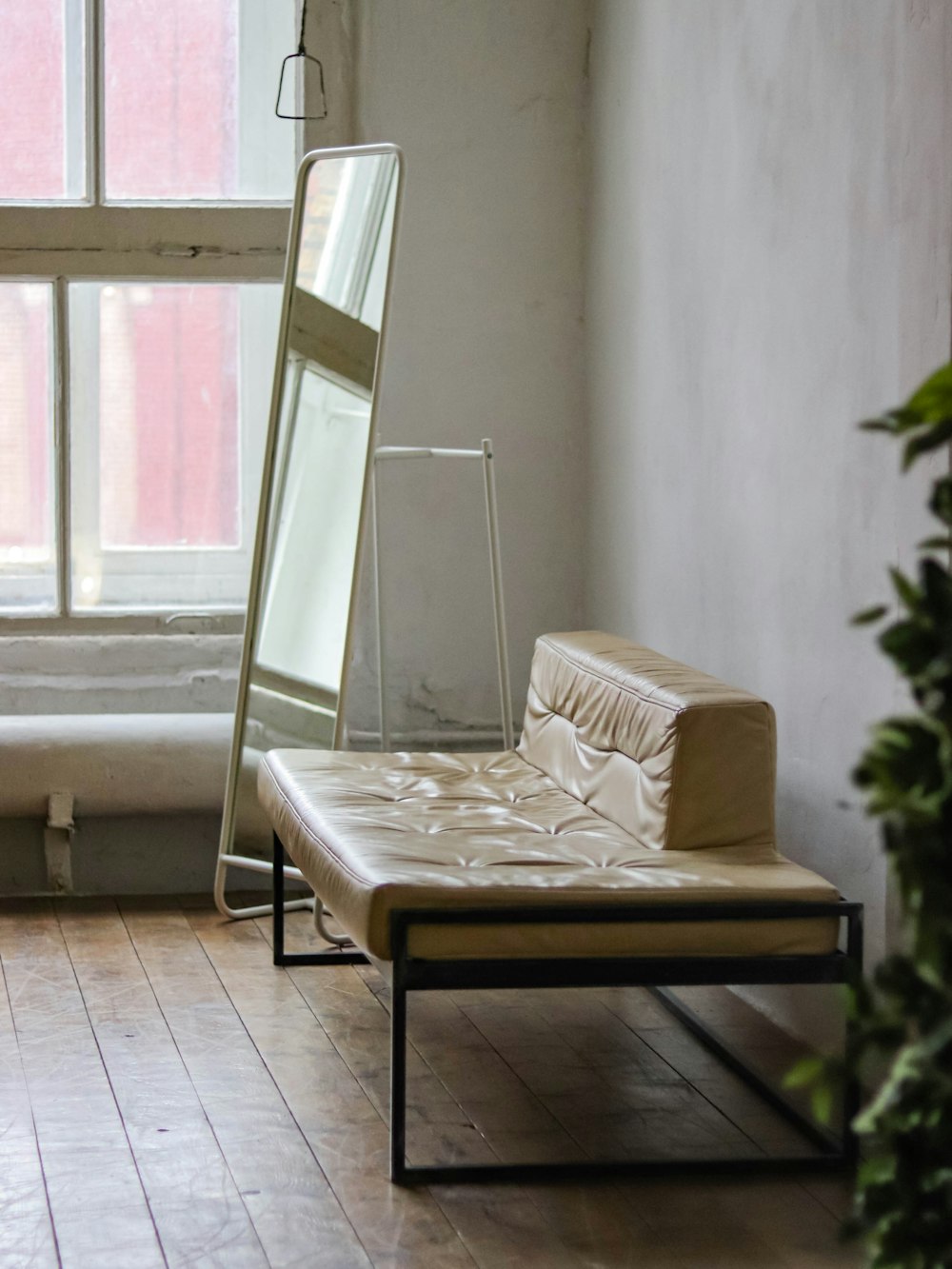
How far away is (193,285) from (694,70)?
5.96 feet

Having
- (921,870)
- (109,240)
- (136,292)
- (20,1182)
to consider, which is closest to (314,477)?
(136,292)

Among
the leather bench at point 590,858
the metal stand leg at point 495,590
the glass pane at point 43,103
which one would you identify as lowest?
the leather bench at point 590,858

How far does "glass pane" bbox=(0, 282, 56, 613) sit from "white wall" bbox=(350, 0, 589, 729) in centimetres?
104

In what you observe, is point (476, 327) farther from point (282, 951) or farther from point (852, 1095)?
point (852, 1095)

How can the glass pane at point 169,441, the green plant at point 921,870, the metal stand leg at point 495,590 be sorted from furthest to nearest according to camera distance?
the glass pane at point 169,441 < the metal stand leg at point 495,590 < the green plant at point 921,870

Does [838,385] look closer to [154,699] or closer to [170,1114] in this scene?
[170,1114]

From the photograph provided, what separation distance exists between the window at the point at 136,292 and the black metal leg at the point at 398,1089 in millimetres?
2546

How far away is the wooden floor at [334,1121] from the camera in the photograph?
2.43 metres

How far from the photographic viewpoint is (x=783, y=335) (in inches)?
132

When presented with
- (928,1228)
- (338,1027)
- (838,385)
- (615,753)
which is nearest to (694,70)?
(838,385)

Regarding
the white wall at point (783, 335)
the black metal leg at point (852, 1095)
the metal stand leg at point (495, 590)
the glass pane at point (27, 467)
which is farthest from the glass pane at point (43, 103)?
the black metal leg at point (852, 1095)

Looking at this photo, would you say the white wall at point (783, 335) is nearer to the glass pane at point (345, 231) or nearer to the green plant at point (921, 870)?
the glass pane at point (345, 231)

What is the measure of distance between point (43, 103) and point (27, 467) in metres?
1.13

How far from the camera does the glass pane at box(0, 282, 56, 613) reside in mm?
4949
